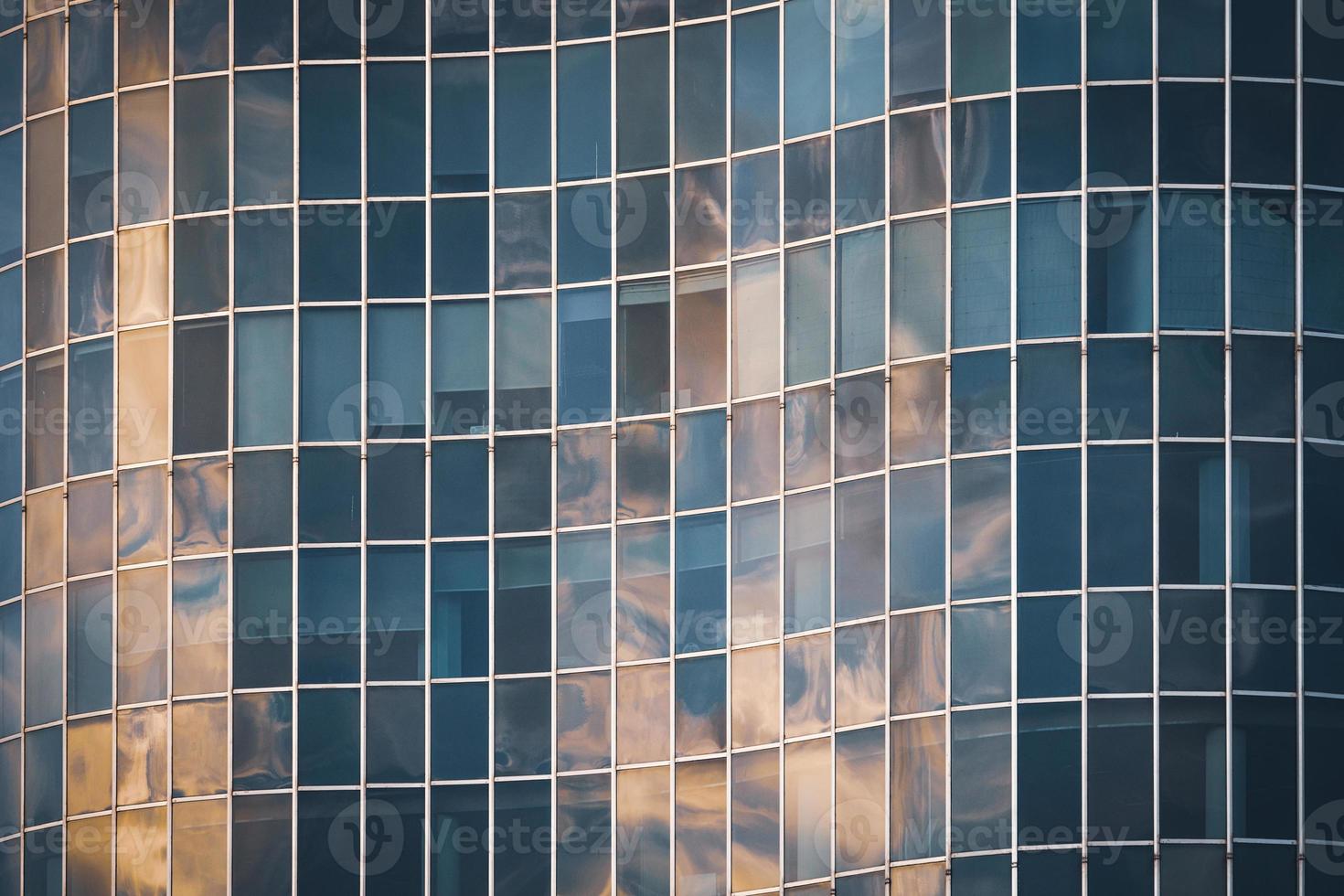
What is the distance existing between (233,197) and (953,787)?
753 inches

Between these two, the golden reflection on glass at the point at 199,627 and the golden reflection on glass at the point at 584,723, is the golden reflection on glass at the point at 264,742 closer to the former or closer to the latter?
the golden reflection on glass at the point at 199,627

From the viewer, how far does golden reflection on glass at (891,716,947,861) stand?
50.8 meters

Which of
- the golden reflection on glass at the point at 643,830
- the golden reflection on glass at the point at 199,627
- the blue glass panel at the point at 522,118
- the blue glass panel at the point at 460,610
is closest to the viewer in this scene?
the golden reflection on glass at the point at 643,830

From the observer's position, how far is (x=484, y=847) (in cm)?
5550

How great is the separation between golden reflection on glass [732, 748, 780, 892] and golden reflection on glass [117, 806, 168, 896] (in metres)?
11.3

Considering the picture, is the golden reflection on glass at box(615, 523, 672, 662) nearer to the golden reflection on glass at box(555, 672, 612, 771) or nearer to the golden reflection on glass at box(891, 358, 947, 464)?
the golden reflection on glass at box(555, 672, 612, 771)

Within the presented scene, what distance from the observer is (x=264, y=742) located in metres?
56.4

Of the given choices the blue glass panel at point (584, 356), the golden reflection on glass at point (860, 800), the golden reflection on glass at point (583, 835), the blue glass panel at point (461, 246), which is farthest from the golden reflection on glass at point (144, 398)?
the golden reflection on glass at point (860, 800)

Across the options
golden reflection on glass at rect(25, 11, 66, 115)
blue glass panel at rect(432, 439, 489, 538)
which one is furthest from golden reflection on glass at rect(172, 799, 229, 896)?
golden reflection on glass at rect(25, 11, 66, 115)

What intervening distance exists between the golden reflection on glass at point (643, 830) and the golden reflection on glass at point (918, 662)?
553 centimetres

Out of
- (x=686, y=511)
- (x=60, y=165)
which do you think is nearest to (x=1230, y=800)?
(x=686, y=511)

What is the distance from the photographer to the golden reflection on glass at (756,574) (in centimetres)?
5434

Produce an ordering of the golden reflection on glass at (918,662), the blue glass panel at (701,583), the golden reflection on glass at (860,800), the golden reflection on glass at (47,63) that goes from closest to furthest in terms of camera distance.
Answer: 1. the golden reflection on glass at (918,662)
2. the golden reflection on glass at (860,800)
3. the blue glass panel at (701,583)
4. the golden reflection on glass at (47,63)

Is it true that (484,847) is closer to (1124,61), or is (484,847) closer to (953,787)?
(953,787)
